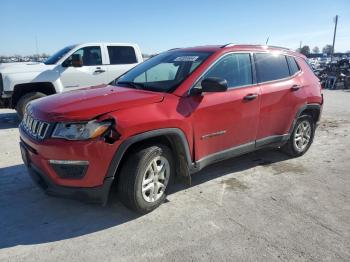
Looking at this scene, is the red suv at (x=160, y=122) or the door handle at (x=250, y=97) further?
the door handle at (x=250, y=97)

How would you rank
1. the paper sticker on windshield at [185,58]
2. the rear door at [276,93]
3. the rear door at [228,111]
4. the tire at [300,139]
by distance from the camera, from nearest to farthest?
the rear door at [228,111]
the paper sticker on windshield at [185,58]
the rear door at [276,93]
the tire at [300,139]

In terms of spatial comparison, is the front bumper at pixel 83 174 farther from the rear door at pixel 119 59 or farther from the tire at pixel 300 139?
the rear door at pixel 119 59

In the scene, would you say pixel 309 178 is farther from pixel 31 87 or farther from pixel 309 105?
pixel 31 87

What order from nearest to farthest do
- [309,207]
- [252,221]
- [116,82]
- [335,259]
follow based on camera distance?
[335,259] < [252,221] < [309,207] < [116,82]

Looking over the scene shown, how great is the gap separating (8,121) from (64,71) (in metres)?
2.04

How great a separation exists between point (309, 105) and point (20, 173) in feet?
14.6

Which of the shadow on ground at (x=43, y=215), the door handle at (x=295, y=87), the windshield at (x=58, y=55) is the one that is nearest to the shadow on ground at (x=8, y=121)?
the windshield at (x=58, y=55)

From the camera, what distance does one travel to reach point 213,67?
432 centimetres

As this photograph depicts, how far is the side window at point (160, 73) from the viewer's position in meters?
4.47

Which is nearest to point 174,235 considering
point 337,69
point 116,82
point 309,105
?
point 116,82

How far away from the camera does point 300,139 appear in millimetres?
5859

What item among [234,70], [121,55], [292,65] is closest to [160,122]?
[234,70]

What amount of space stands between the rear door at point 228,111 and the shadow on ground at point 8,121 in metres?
5.93

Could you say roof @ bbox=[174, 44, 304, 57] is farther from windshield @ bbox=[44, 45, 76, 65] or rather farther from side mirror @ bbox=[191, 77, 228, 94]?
windshield @ bbox=[44, 45, 76, 65]
